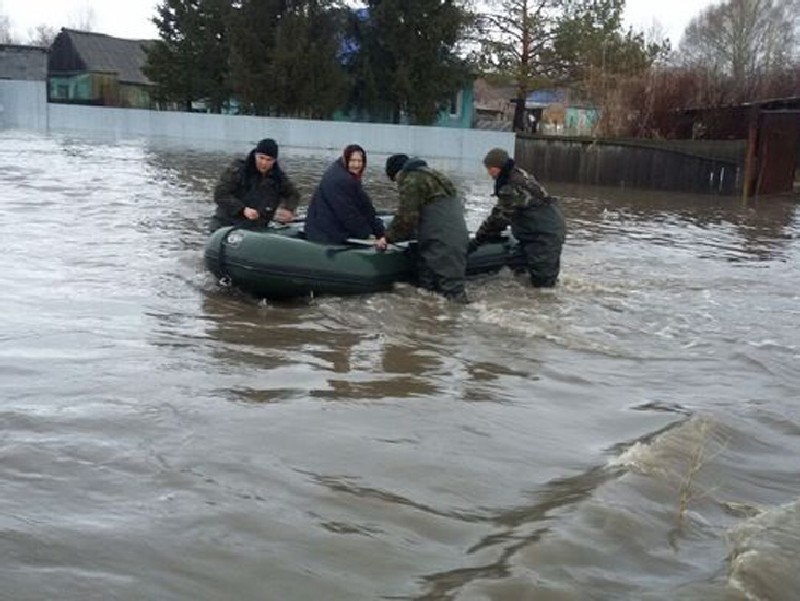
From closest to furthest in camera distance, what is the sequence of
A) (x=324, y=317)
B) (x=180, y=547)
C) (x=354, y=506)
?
(x=180, y=547)
(x=354, y=506)
(x=324, y=317)

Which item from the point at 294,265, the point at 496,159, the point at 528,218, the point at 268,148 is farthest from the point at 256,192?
the point at 528,218

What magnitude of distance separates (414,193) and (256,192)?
1.93 meters

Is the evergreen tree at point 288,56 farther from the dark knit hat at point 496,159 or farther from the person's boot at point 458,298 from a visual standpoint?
the person's boot at point 458,298

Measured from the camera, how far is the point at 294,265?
7.84 m

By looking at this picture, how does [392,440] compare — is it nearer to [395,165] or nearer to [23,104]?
[395,165]

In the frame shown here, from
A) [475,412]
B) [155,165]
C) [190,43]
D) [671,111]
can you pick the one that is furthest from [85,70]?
[475,412]

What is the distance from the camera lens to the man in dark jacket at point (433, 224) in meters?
8.23

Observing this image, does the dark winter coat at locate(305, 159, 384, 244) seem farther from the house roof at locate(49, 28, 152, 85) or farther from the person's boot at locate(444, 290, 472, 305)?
the house roof at locate(49, 28, 152, 85)

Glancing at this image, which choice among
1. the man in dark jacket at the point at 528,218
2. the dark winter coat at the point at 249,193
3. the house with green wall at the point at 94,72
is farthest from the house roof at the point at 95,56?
the man in dark jacket at the point at 528,218

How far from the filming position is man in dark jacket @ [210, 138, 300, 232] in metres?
9.14

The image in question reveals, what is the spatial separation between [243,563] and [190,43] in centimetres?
3830

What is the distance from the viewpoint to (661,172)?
23.9 meters

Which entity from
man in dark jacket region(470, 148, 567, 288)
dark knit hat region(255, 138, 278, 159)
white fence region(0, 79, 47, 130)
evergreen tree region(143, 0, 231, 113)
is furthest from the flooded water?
white fence region(0, 79, 47, 130)

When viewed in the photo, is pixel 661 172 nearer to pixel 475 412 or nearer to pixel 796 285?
pixel 796 285
